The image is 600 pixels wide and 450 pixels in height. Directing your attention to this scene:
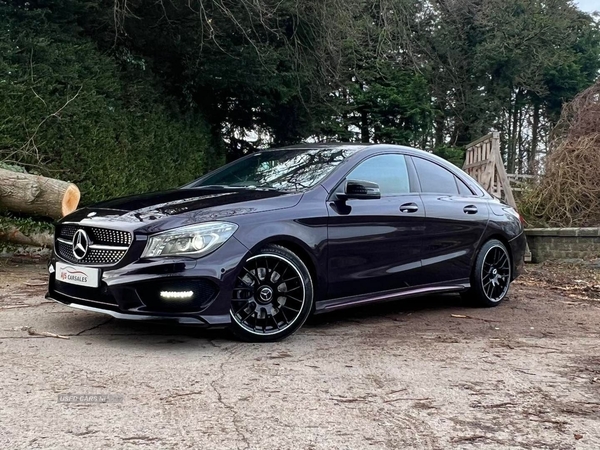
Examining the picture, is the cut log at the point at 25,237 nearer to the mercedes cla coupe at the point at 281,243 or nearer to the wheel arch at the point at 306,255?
the mercedes cla coupe at the point at 281,243

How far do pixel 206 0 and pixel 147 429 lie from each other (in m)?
9.34

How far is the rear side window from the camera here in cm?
623

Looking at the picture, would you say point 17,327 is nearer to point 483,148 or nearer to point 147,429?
point 147,429

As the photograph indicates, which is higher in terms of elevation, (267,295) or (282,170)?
(282,170)

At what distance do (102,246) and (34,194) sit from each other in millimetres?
3838

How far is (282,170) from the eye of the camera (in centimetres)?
566

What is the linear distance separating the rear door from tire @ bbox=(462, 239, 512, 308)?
0.40 feet

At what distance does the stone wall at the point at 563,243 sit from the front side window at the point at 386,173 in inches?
224

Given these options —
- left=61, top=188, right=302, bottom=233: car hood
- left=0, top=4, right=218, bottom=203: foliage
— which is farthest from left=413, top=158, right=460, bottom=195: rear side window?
left=0, top=4, right=218, bottom=203: foliage

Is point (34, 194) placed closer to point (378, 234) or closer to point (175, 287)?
point (175, 287)

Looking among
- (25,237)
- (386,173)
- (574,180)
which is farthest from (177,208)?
(574,180)

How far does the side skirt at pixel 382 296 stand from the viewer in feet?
16.7

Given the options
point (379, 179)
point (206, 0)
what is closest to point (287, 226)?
point (379, 179)

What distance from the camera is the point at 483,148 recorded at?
44.6 feet
